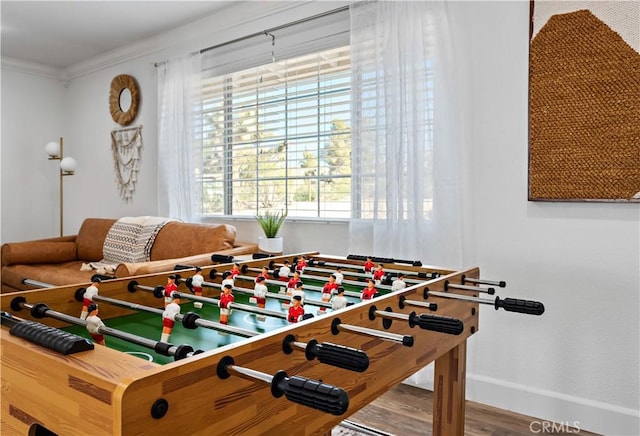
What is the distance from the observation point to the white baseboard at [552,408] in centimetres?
220

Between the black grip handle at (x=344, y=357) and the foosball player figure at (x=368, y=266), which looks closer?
the black grip handle at (x=344, y=357)

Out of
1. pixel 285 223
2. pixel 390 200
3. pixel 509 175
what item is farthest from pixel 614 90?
pixel 285 223

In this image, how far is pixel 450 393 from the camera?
70.4 inches

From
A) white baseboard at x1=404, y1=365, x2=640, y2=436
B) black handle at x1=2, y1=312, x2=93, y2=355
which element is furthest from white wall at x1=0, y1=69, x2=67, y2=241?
black handle at x1=2, y1=312, x2=93, y2=355

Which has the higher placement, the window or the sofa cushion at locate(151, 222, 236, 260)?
the window

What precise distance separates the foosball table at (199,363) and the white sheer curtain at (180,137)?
261cm

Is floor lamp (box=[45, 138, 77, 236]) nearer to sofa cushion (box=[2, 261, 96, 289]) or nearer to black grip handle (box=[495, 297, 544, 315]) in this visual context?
sofa cushion (box=[2, 261, 96, 289])

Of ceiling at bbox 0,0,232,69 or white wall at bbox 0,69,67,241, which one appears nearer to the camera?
ceiling at bbox 0,0,232,69

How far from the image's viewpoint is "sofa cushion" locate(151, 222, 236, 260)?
11.0 ft

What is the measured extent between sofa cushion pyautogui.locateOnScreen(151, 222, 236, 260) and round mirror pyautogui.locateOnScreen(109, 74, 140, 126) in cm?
160

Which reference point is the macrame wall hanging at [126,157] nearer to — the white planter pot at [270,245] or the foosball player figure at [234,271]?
the white planter pot at [270,245]

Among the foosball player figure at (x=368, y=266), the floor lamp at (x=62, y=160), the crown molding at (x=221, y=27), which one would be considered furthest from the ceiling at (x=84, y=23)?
the foosball player figure at (x=368, y=266)

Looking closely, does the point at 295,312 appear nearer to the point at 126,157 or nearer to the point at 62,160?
the point at 126,157

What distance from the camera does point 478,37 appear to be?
2.63m
